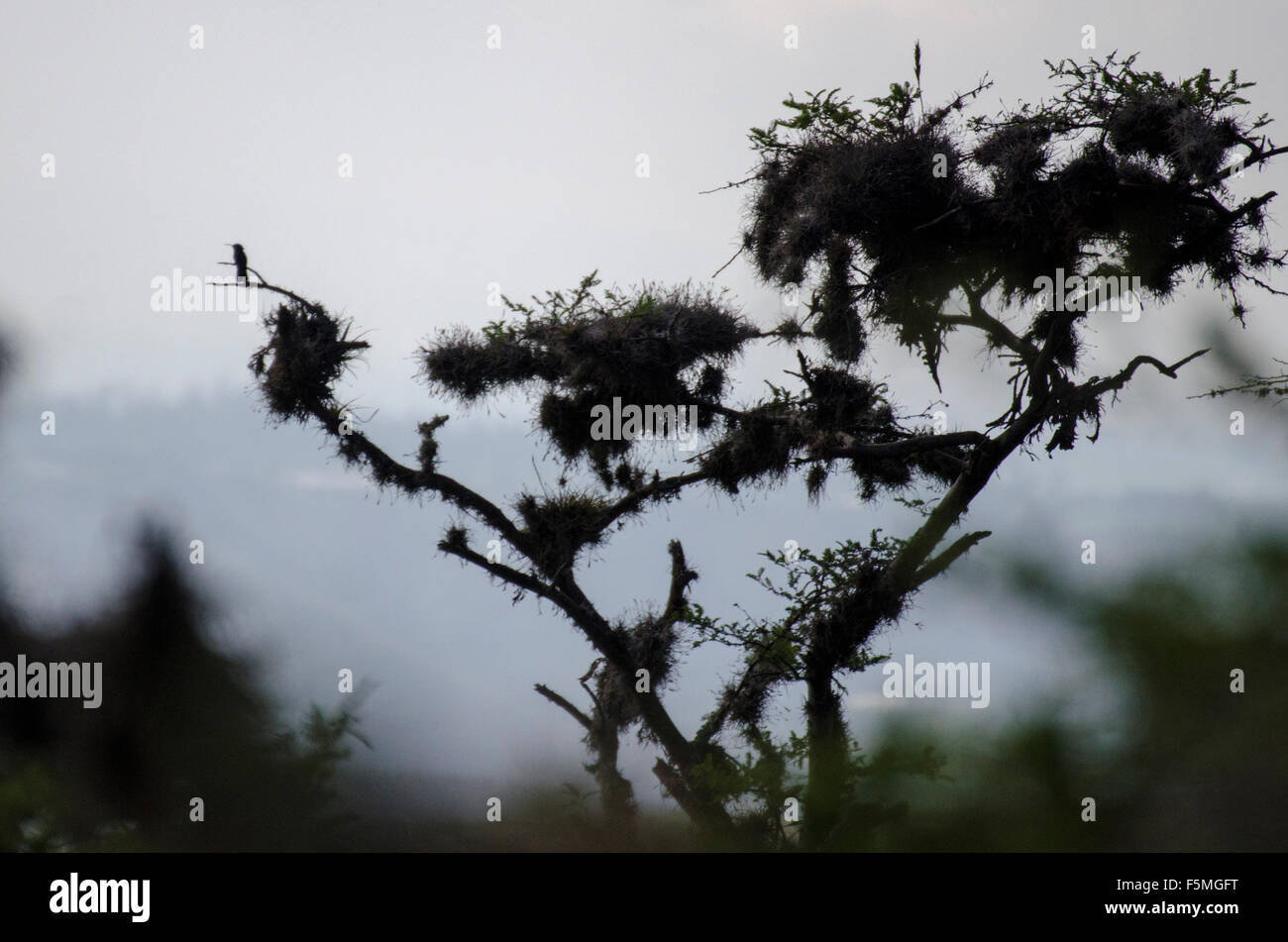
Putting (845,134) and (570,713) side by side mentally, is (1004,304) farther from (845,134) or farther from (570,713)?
(570,713)

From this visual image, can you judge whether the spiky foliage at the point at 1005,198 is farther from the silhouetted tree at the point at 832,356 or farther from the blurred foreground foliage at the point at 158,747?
the blurred foreground foliage at the point at 158,747

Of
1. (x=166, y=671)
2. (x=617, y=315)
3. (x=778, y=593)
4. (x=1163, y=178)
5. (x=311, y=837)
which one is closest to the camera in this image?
(x=311, y=837)

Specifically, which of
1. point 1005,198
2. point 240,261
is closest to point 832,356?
point 1005,198

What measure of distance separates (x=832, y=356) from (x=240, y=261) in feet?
13.3

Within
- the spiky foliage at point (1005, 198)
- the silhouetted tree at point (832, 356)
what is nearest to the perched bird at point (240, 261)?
the silhouetted tree at point (832, 356)

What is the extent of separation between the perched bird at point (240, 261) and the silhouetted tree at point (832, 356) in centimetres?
33

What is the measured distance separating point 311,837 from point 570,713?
3.38m

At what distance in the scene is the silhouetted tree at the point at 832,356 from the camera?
20.8 ft

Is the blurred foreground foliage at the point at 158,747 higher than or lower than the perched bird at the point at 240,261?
lower

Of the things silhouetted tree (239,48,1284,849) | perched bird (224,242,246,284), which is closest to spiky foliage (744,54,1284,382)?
silhouetted tree (239,48,1284,849)

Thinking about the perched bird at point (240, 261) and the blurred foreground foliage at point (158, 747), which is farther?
the perched bird at point (240, 261)
